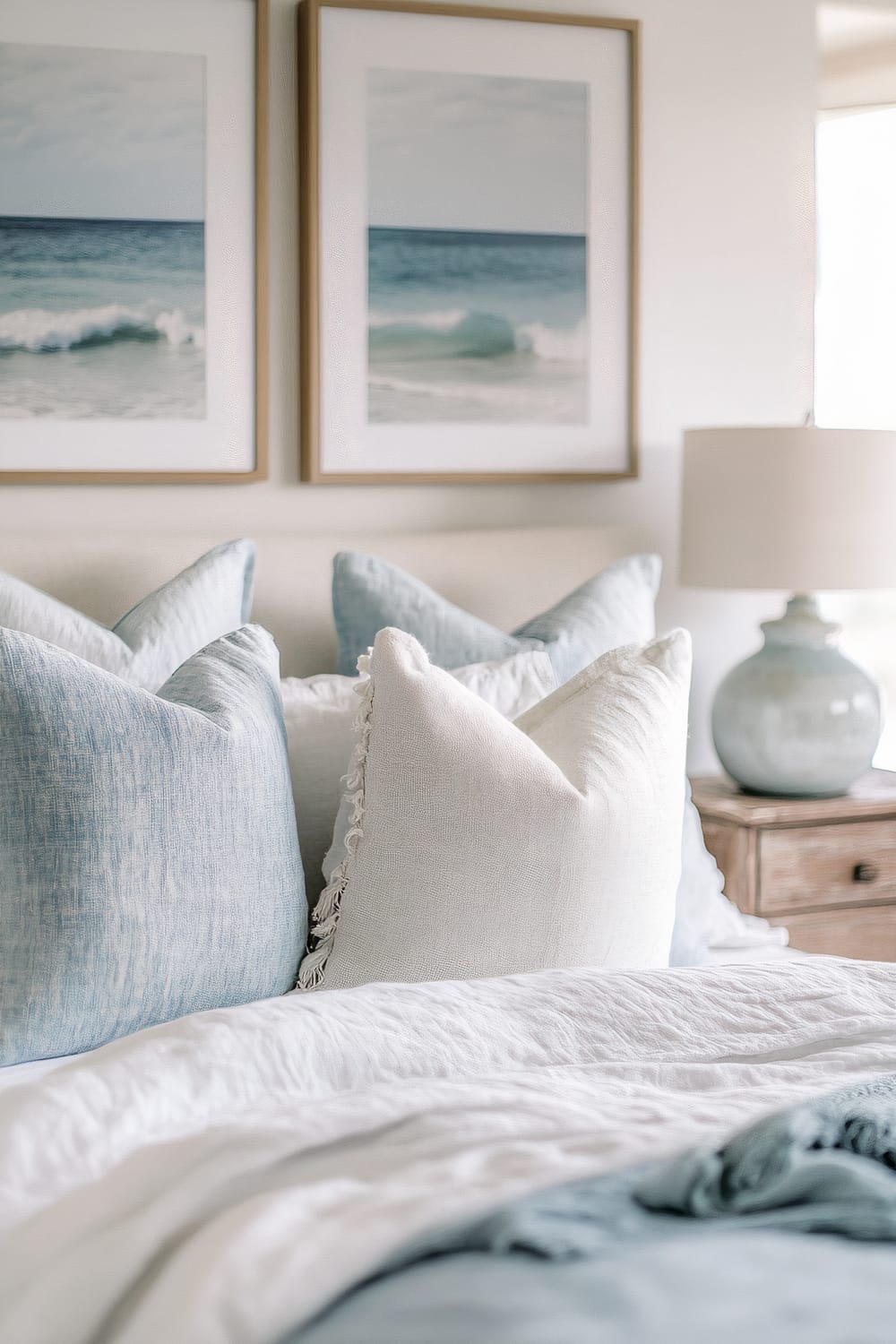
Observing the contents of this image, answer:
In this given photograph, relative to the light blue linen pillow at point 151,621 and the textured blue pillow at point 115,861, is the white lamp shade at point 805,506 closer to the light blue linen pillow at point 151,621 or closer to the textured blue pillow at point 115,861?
the light blue linen pillow at point 151,621

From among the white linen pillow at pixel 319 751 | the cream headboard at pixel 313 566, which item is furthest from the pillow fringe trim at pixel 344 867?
the cream headboard at pixel 313 566

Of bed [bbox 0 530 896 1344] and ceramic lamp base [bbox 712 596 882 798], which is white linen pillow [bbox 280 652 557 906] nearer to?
bed [bbox 0 530 896 1344]

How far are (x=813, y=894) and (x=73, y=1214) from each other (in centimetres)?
181

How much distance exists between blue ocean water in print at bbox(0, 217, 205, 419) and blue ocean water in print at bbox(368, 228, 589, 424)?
33 cm

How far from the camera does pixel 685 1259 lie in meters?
0.81

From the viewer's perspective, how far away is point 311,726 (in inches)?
71.6

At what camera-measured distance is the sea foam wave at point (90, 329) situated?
229 centimetres

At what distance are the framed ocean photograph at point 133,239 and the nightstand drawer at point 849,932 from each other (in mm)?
1269

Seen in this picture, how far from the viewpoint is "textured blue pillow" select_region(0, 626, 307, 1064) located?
1.42m

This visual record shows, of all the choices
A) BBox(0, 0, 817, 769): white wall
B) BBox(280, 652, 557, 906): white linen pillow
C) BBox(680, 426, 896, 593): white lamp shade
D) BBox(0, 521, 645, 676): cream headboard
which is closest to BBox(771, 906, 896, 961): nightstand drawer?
BBox(0, 0, 817, 769): white wall

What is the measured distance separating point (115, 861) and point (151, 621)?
2.11 ft

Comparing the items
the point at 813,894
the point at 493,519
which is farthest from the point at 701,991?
the point at 493,519

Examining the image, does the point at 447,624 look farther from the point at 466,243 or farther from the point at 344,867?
the point at 466,243

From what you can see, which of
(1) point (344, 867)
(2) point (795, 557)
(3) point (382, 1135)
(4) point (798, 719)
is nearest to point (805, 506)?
(2) point (795, 557)
